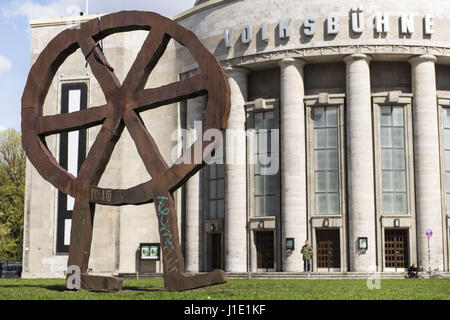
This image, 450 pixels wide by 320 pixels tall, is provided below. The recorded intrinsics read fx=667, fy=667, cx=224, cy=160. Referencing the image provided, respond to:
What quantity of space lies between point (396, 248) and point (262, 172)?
32.7ft

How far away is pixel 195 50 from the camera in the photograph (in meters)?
20.7

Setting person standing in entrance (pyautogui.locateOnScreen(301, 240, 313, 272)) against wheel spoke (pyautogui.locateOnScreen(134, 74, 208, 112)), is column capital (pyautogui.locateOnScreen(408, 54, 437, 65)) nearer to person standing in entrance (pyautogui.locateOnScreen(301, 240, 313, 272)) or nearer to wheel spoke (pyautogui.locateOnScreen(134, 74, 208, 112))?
person standing in entrance (pyautogui.locateOnScreen(301, 240, 313, 272))

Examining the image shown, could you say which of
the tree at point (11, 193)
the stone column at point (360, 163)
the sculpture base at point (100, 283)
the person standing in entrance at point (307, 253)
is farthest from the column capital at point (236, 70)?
the sculpture base at point (100, 283)

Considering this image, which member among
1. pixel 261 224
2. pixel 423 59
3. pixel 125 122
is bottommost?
pixel 261 224

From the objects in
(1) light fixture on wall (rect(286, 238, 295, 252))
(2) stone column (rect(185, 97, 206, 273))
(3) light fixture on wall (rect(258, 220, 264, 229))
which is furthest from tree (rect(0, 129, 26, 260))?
(1) light fixture on wall (rect(286, 238, 295, 252))

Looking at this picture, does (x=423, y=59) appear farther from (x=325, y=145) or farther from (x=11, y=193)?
(x=11, y=193)

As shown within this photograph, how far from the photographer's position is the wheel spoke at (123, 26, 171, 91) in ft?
70.4

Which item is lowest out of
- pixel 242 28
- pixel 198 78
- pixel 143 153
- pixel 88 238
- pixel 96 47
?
pixel 88 238

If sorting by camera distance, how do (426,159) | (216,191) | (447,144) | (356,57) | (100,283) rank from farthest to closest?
(216,191), (447,144), (356,57), (426,159), (100,283)

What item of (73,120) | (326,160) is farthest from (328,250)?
(73,120)

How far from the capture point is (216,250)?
4722 cm

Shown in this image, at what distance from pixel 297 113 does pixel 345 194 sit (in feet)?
19.8
